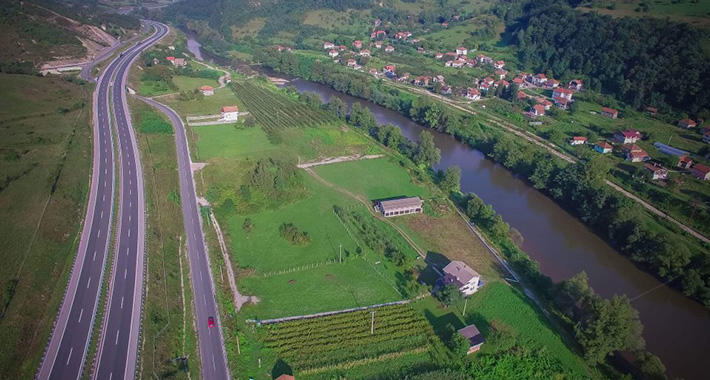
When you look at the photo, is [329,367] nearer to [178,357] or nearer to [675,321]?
[178,357]

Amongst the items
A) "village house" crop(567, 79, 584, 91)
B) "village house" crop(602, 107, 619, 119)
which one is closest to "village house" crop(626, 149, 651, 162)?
"village house" crop(602, 107, 619, 119)

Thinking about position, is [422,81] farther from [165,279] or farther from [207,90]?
[165,279]

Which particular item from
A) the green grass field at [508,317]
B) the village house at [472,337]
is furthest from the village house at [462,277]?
the village house at [472,337]

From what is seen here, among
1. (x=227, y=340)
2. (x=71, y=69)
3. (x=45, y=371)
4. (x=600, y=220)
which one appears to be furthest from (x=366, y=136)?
(x=71, y=69)

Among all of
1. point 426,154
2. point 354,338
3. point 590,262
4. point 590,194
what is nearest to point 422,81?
point 426,154

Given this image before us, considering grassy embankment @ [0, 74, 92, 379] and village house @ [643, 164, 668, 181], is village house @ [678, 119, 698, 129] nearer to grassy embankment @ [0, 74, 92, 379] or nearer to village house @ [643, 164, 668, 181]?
village house @ [643, 164, 668, 181]
